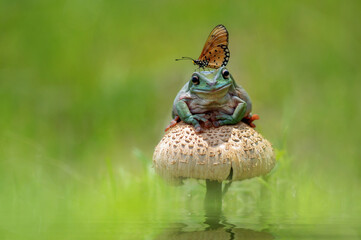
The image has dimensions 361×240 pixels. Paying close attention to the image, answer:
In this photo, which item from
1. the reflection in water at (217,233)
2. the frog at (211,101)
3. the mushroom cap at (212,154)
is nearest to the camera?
the reflection in water at (217,233)

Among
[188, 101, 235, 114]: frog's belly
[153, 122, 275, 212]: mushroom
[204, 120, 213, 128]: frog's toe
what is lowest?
[153, 122, 275, 212]: mushroom

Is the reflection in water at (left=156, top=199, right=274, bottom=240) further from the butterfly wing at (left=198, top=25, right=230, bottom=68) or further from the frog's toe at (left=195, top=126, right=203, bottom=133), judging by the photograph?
the butterfly wing at (left=198, top=25, right=230, bottom=68)

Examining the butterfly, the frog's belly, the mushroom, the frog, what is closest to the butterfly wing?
the butterfly

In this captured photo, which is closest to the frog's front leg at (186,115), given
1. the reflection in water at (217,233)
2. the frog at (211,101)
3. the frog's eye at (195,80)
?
the frog at (211,101)

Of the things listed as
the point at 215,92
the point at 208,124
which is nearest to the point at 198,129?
the point at 208,124

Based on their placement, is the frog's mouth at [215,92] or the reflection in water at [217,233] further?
the frog's mouth at [215,92]

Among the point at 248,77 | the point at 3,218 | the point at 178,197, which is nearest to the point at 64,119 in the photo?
the point at 248,77

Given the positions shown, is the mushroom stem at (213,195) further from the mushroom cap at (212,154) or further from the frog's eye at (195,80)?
the frog's eye at (195,80)
